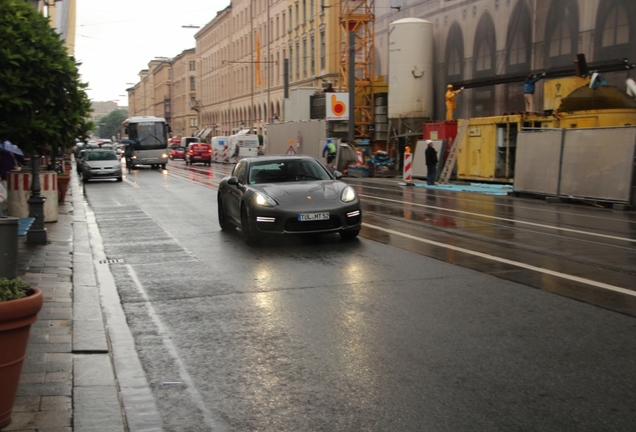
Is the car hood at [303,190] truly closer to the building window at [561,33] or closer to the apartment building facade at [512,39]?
the apartment building facade at [512,39]

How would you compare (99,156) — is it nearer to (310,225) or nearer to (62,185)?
(62,185)

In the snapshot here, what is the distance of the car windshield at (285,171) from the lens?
13.4 meters

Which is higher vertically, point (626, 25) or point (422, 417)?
point (626, 25)

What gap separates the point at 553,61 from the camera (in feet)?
112

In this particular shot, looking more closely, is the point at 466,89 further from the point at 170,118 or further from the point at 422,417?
the point at 170,118

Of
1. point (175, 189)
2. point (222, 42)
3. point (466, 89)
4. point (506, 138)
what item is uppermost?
point (222, 42)

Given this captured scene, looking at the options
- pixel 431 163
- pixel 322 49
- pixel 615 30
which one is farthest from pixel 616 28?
pixel 322 49

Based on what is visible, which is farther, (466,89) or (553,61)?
(466,89)

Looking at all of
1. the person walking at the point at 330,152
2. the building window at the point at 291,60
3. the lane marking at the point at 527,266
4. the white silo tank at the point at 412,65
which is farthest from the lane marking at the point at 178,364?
the building window at the point at 291,60

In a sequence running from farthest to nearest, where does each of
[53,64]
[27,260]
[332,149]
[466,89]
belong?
[466,89] < [332,149] < [27,260] < [53,64]

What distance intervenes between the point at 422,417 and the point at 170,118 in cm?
14629

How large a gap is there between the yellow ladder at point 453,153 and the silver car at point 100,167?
15.3 meters

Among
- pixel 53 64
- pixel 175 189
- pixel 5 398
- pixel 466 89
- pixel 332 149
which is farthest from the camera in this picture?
pixel 466 89

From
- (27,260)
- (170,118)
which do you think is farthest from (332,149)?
(170,118)
